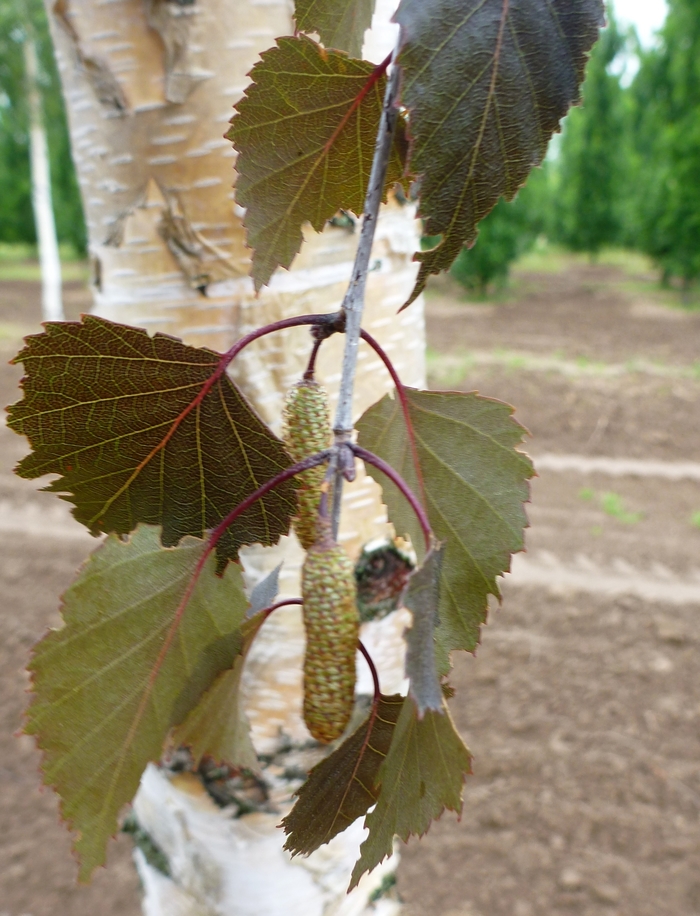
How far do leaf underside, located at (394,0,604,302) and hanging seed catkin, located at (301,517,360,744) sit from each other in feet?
0.54

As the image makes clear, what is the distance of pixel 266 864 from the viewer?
928mm

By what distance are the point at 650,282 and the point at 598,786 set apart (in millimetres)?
9942

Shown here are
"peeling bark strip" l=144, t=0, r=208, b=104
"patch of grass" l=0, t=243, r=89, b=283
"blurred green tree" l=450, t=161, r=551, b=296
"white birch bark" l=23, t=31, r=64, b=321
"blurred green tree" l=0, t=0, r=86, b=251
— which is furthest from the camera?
"patch of grass" l=0, t=243, r=89, b=283

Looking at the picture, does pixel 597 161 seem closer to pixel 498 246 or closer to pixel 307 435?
pixel 498 246

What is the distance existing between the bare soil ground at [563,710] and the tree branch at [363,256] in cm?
193

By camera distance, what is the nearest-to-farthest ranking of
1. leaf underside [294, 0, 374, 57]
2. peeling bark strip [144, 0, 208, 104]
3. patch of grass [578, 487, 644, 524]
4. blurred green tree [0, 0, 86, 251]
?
leaf underside [294, 0, 374, 57]
peeling bark strip [144, 0, 208, 104]
patch of grass [578, 487, 644, 524]
blurred green tree [0, 0, 86, 251]

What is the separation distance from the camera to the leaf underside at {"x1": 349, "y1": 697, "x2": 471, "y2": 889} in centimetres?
35

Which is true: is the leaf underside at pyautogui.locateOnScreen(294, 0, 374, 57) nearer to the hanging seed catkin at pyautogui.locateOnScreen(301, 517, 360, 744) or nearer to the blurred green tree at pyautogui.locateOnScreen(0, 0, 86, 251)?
the hanging seed catkin at pyautogui.locateOnScreen(301, 517, 360, 744)

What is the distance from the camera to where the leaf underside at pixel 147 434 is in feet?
1.34

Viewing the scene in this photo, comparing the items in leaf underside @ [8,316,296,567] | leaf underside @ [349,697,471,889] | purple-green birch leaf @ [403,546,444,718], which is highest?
leaf underside @ [8,316,296,567]

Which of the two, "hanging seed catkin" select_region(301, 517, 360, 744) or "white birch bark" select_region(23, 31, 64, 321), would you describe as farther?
"white birch bark" select_region(23, 31, 64, 321)

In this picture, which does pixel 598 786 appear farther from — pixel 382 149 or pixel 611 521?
pixel 382 149

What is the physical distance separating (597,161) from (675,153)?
245 cm

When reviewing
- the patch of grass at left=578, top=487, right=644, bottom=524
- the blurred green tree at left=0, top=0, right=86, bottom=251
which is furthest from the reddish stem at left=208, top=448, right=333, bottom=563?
the blurred green tree at left=0, top=0, right=86, bottom=251
